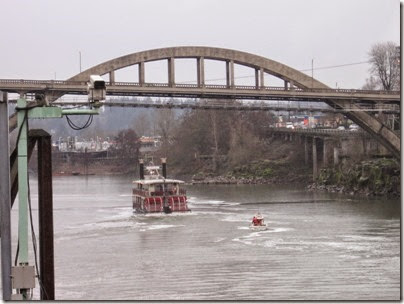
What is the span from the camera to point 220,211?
36125 mm

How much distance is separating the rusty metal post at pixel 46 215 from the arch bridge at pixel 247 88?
31.0m

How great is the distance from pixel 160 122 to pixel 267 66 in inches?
1894

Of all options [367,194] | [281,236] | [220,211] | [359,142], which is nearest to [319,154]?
[359,142]

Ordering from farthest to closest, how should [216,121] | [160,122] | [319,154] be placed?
[160,122] < [216,121] < [319,154]

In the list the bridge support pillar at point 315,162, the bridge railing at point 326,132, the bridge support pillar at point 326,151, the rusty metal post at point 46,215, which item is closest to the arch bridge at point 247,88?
the bridge railing at point 326,132

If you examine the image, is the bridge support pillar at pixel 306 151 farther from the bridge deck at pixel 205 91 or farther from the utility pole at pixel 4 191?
the utility pole at pixel 4 191

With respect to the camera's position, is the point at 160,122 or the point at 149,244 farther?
the point at 160,122

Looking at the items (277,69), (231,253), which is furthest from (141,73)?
(231,253)

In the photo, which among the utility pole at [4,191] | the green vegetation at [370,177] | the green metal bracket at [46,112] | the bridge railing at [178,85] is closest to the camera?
the utility pole at [4,191]

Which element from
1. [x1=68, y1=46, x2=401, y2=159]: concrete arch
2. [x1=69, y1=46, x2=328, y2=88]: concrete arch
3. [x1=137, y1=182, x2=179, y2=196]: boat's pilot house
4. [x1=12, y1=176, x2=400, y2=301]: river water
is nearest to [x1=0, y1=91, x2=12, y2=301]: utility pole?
[x1=12, y1=176, x2=400, y2=301]: river water

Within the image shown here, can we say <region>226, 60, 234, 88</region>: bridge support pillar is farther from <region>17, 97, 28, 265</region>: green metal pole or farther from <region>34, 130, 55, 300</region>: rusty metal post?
<region>17, 97, 28, 265</region>: green metal pole

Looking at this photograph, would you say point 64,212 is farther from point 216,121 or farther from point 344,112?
point 216,121

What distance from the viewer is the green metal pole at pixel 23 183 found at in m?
7.32

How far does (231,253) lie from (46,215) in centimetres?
1439
